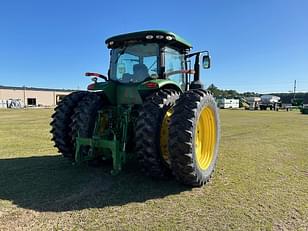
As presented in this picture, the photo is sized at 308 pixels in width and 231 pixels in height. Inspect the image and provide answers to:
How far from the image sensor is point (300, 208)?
13.4ft

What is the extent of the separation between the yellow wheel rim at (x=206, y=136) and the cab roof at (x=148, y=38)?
1608 mm

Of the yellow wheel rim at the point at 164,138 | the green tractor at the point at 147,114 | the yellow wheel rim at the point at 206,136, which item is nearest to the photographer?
the green tractor at the point at 147,114

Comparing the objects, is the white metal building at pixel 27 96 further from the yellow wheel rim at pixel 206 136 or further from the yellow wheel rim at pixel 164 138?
the yellow wheel rim at pixel 164 138

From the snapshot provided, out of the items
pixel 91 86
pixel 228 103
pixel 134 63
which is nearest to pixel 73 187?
pixel 91 86

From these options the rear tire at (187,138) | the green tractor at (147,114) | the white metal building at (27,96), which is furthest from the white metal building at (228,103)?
the rear tire at (187,138)

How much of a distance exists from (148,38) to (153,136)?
2.09 m

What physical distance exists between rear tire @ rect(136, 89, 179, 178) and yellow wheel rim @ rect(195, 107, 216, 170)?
98 centimetres

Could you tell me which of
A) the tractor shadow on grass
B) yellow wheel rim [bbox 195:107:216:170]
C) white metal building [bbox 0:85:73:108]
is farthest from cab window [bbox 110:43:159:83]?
white metal building [bbox 0:85:73:108]

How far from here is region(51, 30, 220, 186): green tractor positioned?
15.1ft

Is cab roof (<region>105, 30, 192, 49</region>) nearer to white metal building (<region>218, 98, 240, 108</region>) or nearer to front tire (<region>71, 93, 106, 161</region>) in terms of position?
front tire (<region>71, 93, 106, 161</region>)

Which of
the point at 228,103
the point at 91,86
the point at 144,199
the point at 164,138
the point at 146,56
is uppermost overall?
the point at 146,56

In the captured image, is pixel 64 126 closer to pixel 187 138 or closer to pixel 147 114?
pixel 147 114

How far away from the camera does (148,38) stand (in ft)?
18.0

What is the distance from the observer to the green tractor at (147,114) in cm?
459
